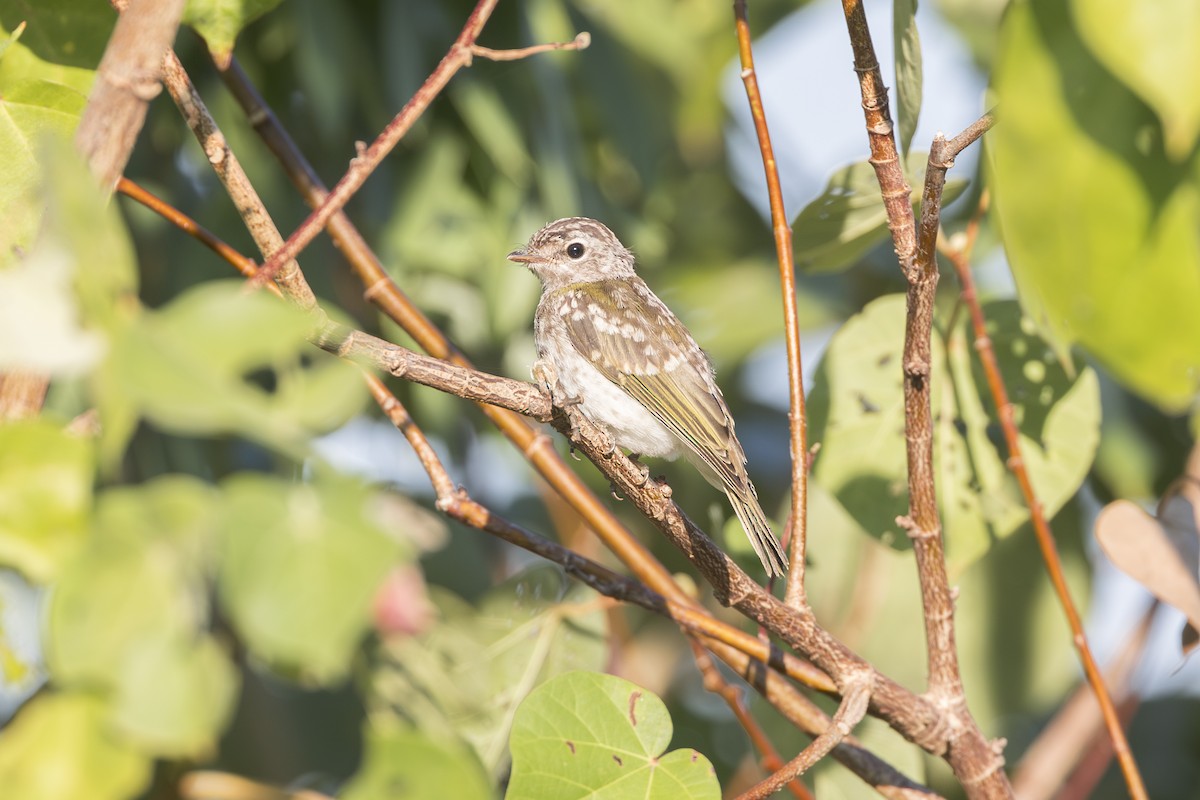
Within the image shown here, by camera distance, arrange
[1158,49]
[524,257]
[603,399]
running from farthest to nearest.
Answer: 1. [524,257]
2. [603,399]
3. [1158,49]

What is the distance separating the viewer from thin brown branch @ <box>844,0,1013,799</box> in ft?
7.42

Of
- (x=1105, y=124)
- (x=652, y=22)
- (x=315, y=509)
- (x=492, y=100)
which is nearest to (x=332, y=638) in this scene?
(x=315, y=509)

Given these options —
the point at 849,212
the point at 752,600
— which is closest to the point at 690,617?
the point at 752,600

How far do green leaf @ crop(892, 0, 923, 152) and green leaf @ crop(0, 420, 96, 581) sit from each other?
1.82 meters

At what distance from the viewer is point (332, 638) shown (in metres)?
1.01

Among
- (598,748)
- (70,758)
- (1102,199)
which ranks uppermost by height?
(1102,199)

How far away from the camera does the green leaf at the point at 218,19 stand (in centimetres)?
231

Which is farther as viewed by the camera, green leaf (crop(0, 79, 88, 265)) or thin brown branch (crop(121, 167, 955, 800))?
thin brown branch (crop(121, 167, 955, 800))

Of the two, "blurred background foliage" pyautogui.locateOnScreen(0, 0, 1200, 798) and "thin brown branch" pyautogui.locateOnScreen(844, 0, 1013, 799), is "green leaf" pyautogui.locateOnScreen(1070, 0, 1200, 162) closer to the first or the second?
"blurred background foliage" pyautogui.locateOnScreen(0, 0, 1200, 798)

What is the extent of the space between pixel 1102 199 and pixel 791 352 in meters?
1.12

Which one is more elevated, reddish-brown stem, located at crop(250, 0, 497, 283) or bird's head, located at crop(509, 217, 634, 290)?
reddish-brown stem, located at crop(250, 0, 497, 283)

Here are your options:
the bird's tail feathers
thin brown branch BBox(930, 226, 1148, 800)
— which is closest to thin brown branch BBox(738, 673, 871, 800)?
the bird's tail feathers

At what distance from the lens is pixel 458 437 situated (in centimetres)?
493

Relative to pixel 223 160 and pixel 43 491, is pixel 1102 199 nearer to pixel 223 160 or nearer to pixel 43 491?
pixel 43 491
